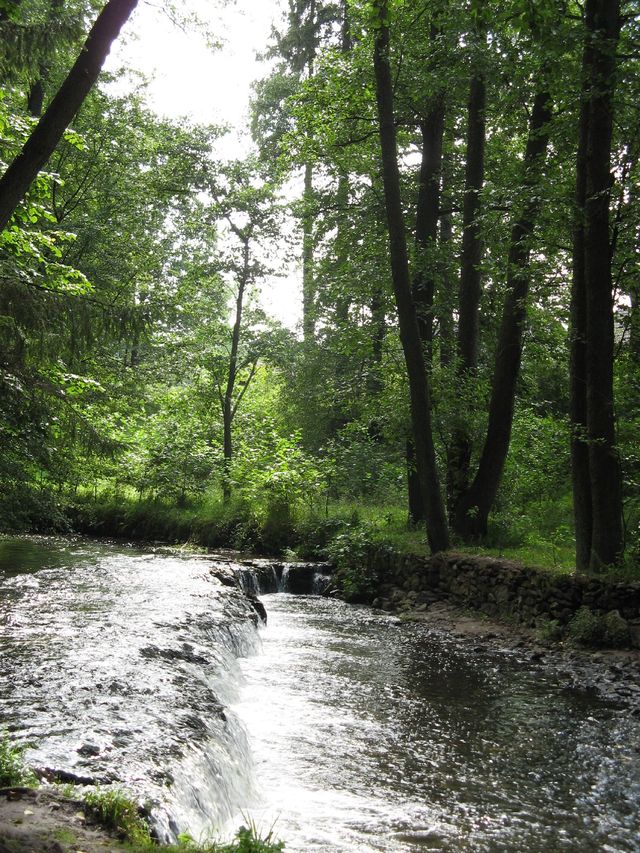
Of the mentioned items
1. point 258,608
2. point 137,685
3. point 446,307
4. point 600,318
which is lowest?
point 137,685

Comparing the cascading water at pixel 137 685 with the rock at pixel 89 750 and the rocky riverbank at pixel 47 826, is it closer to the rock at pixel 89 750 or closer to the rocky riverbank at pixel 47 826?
the rock at pixel 89 750

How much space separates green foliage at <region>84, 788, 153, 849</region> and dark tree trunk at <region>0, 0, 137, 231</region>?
3.91 metres

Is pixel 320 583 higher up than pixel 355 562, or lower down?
lower down

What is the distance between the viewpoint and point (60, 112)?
562 cm

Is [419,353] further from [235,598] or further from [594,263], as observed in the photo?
[235,598]

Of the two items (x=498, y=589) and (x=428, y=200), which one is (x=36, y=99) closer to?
(x=428, y=200)

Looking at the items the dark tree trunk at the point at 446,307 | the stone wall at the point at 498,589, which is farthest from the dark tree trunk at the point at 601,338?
the dark tree trunk at the point at 446,307

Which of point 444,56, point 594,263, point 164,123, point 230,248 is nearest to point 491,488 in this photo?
point 594,263

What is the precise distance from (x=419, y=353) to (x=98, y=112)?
1108 cm

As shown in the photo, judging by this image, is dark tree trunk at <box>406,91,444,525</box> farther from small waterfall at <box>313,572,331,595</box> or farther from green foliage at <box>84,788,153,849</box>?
green foliage at <box>84,788,153,849</box>

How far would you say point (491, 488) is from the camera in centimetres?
1317

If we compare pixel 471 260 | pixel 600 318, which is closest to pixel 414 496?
pixel 471 260

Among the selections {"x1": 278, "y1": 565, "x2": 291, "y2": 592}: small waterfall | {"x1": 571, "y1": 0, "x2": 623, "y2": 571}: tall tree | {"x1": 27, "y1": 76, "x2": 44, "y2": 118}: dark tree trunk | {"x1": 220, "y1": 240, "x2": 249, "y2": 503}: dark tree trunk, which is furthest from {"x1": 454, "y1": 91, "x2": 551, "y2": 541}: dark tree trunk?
{"x1": 27, "y1": 76, "x2": 44, "y2": 118}: dark tree trunk

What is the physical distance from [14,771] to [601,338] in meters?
8.08
